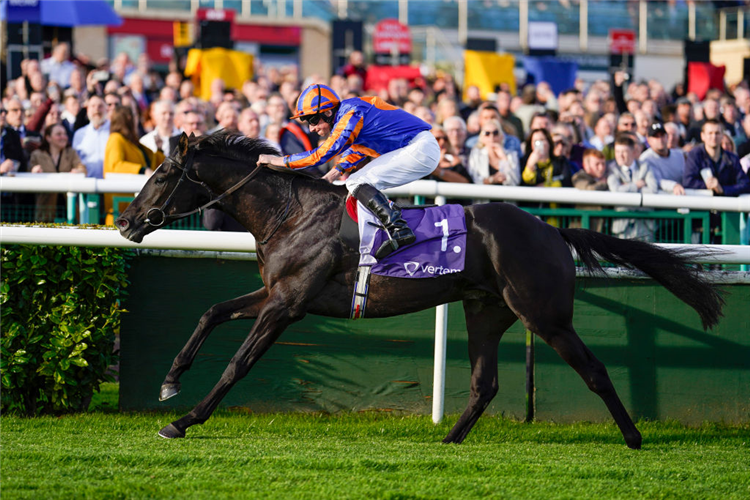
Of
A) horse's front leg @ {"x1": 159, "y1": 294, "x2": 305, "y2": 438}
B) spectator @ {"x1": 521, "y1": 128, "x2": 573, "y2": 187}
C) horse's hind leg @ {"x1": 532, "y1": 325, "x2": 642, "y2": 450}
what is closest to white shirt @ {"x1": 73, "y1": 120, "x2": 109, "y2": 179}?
spectator @ {"x1": 521, "y1": 128, "x2": 573, "y2": 187}

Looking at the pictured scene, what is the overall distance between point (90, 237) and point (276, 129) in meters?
3.69

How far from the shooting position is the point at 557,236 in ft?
18.7

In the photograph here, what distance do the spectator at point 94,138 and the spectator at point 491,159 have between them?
3412 mm

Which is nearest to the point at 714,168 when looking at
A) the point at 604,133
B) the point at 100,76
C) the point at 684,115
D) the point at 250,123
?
the point at 604,133

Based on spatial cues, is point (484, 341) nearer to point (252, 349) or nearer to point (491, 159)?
point (252, 349)

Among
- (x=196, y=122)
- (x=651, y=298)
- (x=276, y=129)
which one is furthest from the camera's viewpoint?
(x=276, y=129)

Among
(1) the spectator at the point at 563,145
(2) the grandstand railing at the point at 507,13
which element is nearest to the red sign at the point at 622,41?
(1) the spectator at the point at 563,145

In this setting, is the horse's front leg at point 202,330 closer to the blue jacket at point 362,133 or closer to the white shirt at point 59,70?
the blue jacket at point 362,133

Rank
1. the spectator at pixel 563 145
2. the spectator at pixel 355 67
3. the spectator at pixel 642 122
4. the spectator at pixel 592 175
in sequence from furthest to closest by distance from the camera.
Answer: the spectator at pixel 355 67
the spectator at pixel 642 122
the spectator at pixel 563 145
the spectator at pixel 592 175

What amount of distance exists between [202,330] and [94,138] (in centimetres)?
449

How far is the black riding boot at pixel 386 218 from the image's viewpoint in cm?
537

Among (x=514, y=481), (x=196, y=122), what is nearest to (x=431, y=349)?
(x=514, y=481)

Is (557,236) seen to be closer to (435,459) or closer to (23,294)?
(435,459)

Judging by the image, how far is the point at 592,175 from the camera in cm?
858
